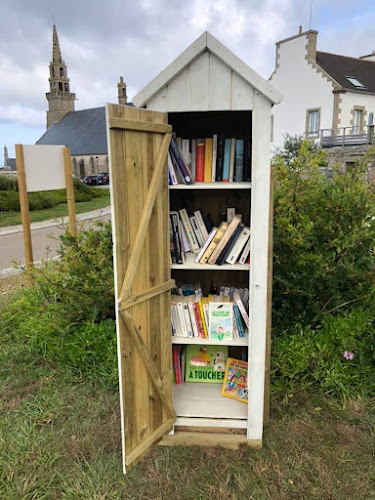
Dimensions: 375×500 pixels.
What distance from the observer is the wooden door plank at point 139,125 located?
205cm

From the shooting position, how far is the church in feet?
169

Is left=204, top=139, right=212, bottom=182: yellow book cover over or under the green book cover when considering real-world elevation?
over

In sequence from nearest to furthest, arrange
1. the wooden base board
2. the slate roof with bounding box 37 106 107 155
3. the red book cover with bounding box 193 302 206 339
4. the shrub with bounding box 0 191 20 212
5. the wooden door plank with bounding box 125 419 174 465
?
1. the wooden door plank with bounding box 125 419 174 465
2. the wooden base board
3. the red book cover with bounding box 193 302 206 339
4. the shrub with bounding box 0 191 20 212
5. the slate roof with bounding box 37 106 107 155

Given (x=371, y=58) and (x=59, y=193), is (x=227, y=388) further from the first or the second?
(x=371, y=58)

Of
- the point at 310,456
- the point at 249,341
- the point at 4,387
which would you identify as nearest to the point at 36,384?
the point at 4,387

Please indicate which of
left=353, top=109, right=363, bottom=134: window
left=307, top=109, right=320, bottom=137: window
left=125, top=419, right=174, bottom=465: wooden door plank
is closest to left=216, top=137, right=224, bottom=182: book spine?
left=125, top=419, right=174, bottom=465: wooden door plank

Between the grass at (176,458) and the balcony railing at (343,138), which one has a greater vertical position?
the balcony railing at (343,138)

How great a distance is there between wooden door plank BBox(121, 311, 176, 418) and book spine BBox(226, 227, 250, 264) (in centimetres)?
81

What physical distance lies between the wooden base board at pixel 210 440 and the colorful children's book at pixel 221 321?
72cm

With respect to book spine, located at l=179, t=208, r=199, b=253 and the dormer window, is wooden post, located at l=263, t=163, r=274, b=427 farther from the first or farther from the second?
the dormer window

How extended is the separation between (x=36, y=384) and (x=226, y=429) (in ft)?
5.78

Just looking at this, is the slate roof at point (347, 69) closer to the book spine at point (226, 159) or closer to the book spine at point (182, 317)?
the book spine at point (226, 159)

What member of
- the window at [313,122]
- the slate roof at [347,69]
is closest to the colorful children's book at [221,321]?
Result: the window at [313,122]

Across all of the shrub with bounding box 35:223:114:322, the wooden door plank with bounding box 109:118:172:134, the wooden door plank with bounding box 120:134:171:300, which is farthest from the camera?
the shrub with bounding box 35:223:114:322
